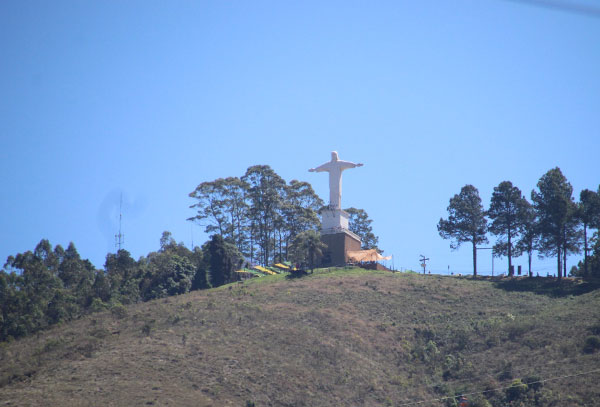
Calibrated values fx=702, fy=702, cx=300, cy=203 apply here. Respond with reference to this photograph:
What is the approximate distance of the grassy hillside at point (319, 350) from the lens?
39.2m

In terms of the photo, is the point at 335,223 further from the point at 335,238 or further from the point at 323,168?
the point at 323,168

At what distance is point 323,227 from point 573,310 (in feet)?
94.8

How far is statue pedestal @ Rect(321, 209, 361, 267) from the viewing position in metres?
71.2

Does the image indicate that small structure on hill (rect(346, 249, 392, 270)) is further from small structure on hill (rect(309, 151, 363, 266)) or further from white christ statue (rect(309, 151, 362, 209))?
white christ statue (rect(309, 151, 362, 209))

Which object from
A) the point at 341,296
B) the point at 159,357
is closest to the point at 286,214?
the point at 341,296

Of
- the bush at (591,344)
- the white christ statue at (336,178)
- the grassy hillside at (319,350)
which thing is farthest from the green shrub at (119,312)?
the bush at (591,344)

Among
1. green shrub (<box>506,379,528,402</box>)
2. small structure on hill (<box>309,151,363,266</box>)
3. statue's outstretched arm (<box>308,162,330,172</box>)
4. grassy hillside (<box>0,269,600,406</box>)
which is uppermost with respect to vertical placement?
statue's outstretched arm (<box>308,162,330,172</box>)

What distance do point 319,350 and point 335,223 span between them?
2808 cm

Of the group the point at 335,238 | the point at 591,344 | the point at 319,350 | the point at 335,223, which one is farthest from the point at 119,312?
the point at 591,344

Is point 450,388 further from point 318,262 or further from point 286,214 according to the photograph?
point 286,214

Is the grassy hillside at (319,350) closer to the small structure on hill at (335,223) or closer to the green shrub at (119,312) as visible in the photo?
the green shrub at (119,312)

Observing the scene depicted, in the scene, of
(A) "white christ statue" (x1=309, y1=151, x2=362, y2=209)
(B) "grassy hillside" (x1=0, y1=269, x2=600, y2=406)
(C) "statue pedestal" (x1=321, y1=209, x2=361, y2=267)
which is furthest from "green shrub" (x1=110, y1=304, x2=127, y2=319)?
(A) "white christ statue" (x1=309, y1=151, x2=362, y2=209)

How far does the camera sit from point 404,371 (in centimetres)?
4578

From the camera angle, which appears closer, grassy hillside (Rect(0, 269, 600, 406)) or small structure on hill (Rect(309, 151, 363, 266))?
grassy hillside (Rect(0, 269, 600, 406))
